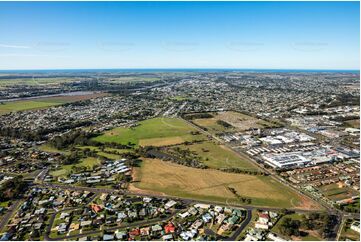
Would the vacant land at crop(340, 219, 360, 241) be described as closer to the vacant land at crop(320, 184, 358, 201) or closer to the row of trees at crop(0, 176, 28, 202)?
the vacant land at crop(320, 184, 358, 201)

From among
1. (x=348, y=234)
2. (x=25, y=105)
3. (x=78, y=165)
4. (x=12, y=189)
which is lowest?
(x=348, y=234)

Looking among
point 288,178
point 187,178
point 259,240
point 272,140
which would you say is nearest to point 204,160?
point 187,178

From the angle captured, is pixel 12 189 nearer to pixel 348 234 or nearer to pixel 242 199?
pixel 242 199

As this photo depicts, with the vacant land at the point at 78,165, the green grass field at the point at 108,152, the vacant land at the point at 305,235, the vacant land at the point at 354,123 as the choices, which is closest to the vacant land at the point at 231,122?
the vacant land at the point at 354,123

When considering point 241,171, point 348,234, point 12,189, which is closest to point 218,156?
point 241,171

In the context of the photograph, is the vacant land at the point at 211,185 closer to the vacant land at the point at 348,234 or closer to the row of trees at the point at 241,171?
the row of trees at the point at 241,171

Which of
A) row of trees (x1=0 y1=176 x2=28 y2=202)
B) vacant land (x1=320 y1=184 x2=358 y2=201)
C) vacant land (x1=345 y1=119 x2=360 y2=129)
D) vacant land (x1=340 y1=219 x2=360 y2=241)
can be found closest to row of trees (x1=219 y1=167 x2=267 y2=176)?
vacant land (x1=320 y1=184 x2=358 y2=201)

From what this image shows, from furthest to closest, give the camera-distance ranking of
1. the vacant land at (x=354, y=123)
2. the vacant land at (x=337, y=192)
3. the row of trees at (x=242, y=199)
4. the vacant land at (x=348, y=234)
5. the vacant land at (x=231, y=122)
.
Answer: the vacant land at (x=231, y=122) → the vacant land at (x=354, y=123) → the vacant land at (x=337, y=192) → the row of trees at (x=242, y=199) → the vacant land at (x=348, y=234)
